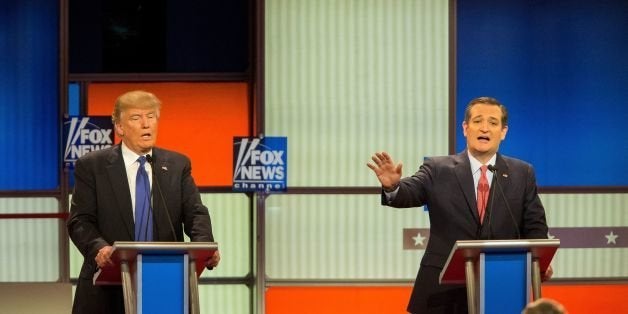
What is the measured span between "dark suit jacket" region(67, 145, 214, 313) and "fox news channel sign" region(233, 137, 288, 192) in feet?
8.43

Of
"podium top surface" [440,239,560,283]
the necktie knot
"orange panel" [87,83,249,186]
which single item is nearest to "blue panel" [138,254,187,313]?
the necktie knot

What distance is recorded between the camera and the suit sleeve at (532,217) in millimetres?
4723

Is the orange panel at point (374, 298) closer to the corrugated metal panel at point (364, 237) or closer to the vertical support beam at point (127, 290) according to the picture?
the corrugated metal panel at point (364, 237)

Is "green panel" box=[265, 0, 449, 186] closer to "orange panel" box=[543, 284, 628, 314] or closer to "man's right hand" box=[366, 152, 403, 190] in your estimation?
A: "orange panel" box=[543, 284, 628, 314]

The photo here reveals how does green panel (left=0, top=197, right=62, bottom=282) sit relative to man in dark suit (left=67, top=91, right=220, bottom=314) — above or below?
below

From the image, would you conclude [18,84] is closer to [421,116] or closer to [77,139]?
[77,139]

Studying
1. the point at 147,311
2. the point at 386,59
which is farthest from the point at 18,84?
the point at 147,311

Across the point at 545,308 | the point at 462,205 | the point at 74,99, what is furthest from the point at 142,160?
the point at 74,99

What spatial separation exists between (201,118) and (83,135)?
0.81 meters

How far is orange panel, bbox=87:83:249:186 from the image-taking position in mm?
7523

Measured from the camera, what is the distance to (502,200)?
4.71 m

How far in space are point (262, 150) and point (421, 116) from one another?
1.06m

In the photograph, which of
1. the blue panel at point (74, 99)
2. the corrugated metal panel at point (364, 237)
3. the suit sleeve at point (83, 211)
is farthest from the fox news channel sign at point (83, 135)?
the suit sleeve at point (83, 211)

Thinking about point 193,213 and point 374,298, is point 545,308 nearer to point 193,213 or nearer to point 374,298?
point 193,213
